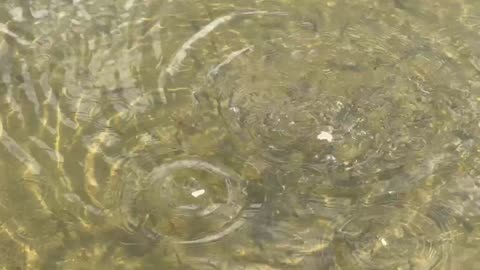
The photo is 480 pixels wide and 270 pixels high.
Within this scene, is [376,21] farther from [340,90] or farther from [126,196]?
[126,196]

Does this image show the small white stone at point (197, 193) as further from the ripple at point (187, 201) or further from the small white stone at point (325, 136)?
the small white stone at point (325, 136)

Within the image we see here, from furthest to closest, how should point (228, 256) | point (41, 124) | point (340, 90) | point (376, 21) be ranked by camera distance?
1. point (376, 21)
2. point (340, 90)
3. point (41, 124)
4. point (228, 256)

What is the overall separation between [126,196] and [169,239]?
7.0 inches

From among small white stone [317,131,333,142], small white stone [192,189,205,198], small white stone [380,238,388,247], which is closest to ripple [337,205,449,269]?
small white stone [380,238,388,247]

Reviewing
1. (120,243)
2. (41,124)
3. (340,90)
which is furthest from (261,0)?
(120,243)

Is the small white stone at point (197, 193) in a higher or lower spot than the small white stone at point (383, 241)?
higher

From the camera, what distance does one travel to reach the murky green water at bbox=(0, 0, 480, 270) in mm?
1974

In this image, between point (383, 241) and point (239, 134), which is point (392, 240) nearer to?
point (383, 241)

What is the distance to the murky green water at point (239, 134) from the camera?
1.97 meters

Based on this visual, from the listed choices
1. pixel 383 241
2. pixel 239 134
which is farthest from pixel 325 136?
pixel 383 241

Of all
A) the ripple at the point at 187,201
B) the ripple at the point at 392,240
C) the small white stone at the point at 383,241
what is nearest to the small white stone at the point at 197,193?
the ripple at the point at 187,201

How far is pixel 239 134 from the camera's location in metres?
2.24

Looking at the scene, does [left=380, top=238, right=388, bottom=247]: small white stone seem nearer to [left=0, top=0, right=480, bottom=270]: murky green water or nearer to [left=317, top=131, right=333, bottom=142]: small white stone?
[left=0, top=0, right=480, bottom=270]: murky green water

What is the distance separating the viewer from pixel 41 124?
2.18m
